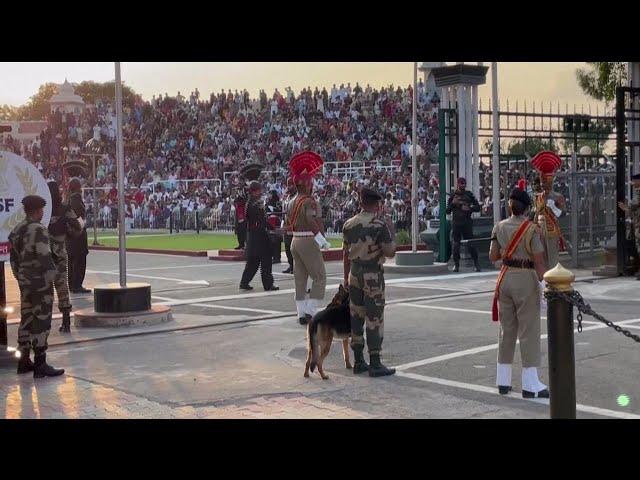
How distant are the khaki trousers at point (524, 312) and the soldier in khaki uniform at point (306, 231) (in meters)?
3.50

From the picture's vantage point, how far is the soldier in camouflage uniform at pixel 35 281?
754 cm

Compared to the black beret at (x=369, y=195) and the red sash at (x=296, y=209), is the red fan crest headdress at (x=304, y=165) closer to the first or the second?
the red sash at (x=296, y=209)

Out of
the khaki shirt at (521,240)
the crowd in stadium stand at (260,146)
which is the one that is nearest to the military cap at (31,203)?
the khaki shirt at (521,240)

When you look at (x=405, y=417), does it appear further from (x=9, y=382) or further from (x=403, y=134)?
(x=403, y=134)

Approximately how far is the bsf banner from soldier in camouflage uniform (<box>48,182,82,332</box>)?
6.47 ft

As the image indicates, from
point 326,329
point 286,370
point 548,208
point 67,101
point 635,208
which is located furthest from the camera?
point 67,101

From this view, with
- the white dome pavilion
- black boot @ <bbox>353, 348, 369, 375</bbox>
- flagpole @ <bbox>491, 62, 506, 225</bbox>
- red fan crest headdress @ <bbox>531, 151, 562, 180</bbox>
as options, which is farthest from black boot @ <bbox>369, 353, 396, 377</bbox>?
the white dome pavilion

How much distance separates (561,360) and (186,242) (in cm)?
2244

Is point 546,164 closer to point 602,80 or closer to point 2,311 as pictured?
point 2,311

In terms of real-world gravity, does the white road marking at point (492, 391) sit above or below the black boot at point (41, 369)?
below

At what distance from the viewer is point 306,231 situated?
9.84 meters

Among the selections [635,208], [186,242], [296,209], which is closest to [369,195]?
[296,209]
